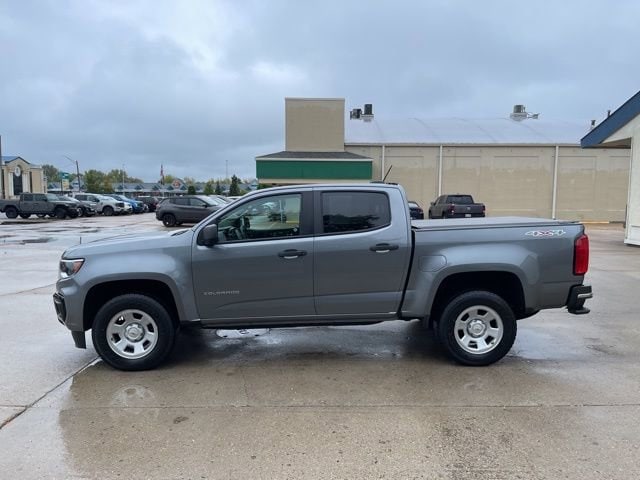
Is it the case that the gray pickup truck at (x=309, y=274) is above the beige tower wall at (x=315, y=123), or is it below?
below

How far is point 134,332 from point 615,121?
16.9m

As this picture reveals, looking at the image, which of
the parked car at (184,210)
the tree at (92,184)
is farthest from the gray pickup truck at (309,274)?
the tree at (92,184)

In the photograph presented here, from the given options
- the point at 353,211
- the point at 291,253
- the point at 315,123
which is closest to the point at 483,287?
the point at 353,211

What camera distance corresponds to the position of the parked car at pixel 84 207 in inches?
1388

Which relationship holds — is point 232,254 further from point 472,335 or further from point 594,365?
point 594,365

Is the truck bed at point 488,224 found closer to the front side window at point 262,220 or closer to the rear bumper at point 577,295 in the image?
the rear bumper at point 577,295

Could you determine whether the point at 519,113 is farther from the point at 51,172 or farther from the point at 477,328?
the point at 51,172

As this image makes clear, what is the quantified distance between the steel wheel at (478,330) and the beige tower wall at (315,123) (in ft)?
91.4

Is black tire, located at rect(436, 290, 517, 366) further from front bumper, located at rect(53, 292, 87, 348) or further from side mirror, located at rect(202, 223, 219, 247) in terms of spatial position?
front bumper, located at rect(53, 292, 87, 348)

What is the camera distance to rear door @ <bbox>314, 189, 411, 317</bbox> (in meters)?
4.96

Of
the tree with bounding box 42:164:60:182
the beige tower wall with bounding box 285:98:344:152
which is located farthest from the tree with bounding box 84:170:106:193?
the beige tower wall with bounding box 285:98:344:152

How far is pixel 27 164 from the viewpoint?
66.0 m

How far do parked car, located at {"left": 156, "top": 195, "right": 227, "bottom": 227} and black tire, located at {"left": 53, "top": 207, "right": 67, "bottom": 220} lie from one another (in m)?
10.6

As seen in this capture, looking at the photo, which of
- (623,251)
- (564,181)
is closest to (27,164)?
(564,181)
